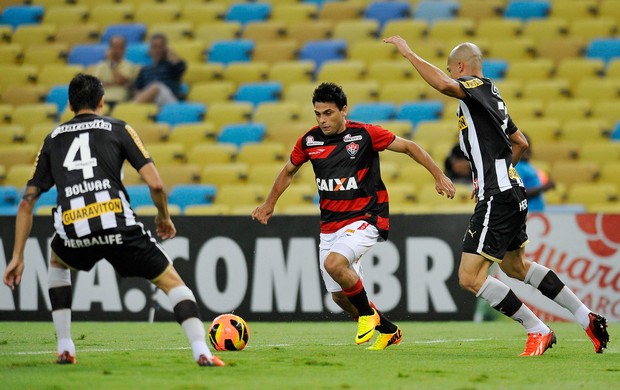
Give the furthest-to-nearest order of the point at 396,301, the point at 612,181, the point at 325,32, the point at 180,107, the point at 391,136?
1. the point at 325,32
2. the point at 180,107
3. the point at 612,181
4. the point at 396,301
5. the point at 391,136

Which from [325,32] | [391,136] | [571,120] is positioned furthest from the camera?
[325,32]

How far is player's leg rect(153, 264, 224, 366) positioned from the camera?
6.59m

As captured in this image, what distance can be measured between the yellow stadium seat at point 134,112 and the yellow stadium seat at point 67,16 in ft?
12.3

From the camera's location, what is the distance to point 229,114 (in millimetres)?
16594

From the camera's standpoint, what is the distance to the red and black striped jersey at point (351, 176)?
8625mm

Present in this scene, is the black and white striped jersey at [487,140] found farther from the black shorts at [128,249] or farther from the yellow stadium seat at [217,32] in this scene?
the yellow stadium seat at [217,32]

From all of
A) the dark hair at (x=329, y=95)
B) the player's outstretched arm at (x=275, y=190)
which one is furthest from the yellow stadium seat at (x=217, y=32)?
the dark hair at (x=329, y=95)

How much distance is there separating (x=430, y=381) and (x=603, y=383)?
1012 mm

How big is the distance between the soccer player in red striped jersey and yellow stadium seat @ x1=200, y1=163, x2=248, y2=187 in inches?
248

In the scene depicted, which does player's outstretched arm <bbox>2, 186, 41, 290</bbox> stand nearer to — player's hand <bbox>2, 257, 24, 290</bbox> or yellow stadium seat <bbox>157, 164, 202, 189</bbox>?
player's hand <bbox>2, 257, 24, 290</bbox>

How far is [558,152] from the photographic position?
14.9 m

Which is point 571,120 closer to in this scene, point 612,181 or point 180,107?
point 612,181

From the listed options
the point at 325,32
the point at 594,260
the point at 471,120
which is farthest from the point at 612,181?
the point at 471,120

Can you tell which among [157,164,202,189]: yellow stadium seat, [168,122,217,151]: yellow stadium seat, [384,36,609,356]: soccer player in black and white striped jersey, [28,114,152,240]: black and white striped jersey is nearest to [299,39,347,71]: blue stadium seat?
[168,122,217,151]: yellow stadium seat
